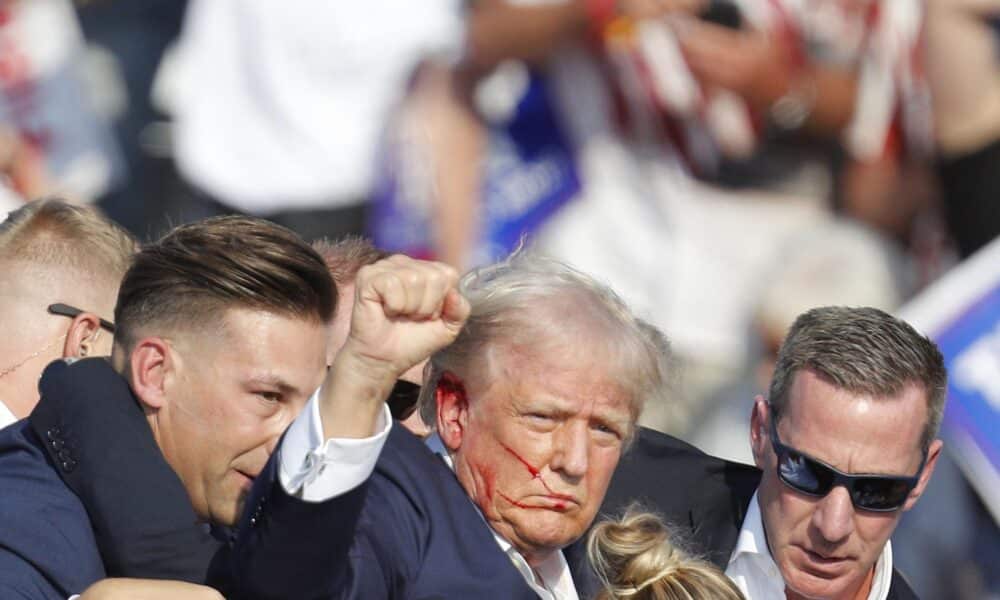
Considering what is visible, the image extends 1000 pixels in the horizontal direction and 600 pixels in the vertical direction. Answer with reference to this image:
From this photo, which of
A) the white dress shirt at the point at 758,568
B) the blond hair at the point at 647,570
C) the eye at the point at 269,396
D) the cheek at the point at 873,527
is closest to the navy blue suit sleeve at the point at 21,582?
the eye at the point at 269,396

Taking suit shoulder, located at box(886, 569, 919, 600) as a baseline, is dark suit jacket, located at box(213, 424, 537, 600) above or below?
above

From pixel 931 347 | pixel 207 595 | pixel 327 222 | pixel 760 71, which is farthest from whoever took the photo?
pixel 327 222

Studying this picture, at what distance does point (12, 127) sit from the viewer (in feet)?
20.0

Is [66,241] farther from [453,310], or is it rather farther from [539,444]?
[453,310]

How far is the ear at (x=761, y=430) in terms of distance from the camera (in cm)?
320

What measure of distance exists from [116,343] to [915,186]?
3140 mm

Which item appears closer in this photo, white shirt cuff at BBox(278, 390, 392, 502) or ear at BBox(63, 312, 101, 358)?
white shirt cuff at BBox(278, 390, 392, 502)

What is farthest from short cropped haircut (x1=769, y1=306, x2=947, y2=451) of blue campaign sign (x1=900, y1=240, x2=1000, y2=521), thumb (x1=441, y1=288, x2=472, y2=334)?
blue campaign sign (x1=900, y1=240, x2=1000, y2=521)

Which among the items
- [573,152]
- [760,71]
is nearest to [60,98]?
[573,152]

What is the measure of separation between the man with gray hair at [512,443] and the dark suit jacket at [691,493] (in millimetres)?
572

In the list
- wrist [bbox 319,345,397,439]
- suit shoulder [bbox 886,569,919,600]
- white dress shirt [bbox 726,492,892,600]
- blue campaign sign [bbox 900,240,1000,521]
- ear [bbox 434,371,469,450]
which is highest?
wrist [bbox 319,345,397,439]

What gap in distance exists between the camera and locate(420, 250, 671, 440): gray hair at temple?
2525 millimetres

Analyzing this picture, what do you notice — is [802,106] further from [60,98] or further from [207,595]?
[207,595]

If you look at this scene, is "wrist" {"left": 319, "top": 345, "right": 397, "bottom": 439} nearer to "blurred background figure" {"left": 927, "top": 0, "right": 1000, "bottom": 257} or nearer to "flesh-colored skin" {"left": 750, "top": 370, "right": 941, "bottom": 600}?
"flesh-colored skin" {"left": 750, "top": 370, "right": 941, "bottom": 600}
